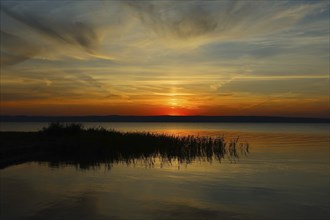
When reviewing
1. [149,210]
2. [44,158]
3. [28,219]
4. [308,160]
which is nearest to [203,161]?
[308,160]

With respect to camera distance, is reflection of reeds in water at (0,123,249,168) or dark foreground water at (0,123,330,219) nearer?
dark foreground water at (0,123,330,219)

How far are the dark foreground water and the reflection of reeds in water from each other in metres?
3.03

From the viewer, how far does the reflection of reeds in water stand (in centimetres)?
3067

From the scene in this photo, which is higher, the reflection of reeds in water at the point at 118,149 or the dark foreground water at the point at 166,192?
the reflection of reeds in water at the point at 118,149

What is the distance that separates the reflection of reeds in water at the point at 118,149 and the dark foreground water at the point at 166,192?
303 centimetres

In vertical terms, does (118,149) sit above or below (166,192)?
above

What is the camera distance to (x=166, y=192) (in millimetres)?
18281

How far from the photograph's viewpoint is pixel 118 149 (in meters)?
34.2

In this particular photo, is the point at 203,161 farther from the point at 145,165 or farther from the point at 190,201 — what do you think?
the point at 190,201

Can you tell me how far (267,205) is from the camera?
15.8 meters

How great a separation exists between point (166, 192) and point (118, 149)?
16395 mm

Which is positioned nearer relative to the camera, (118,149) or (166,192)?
(166,192)

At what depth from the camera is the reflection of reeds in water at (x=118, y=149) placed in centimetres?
3067

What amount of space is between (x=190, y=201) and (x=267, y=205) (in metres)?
3.07
